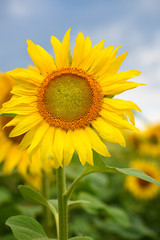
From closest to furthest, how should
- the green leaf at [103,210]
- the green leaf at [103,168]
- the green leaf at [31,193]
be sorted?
the green leaf at [103,168] → the green leaf at [31,193] → the green leaf at [103,210]

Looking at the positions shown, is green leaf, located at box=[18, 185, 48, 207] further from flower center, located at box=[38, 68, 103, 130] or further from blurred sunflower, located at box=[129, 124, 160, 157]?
blurred sunflower, located at box=[129, 124, 160, 157]

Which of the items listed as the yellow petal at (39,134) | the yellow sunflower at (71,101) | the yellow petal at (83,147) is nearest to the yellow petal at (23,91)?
the yellow sunflower at (71,101)

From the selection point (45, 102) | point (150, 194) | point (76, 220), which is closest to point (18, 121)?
point (45, 102)

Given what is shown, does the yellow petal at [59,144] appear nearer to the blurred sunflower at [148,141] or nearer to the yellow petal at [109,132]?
the yellow petal at [109,132]

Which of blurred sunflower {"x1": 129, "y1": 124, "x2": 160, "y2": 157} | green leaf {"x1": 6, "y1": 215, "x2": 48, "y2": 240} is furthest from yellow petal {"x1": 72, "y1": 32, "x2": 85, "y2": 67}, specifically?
blurred sunflower {"x1": 129, "y1": 124, "x2": 160, "y2": 157}

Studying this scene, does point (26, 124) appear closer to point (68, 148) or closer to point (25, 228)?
point (68, 148)

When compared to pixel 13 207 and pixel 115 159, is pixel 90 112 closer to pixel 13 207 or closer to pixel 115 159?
pixel 13 207
